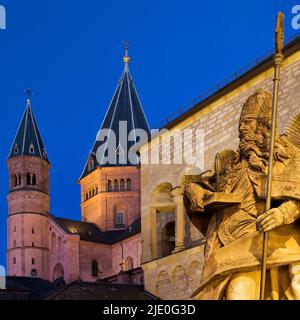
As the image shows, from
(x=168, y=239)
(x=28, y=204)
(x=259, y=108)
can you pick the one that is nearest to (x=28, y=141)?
(x=28, y=204)

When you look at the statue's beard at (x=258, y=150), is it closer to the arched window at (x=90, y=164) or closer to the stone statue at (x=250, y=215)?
the stone statue at (x=250, y=215)

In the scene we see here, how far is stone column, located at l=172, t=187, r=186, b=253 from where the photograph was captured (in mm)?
33219

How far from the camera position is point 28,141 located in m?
90.4

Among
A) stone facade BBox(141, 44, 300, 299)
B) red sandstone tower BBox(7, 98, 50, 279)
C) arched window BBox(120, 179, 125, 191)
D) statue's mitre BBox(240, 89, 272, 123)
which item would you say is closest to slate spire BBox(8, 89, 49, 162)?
red sandstone tower BBox(7, 98, 50, 279)

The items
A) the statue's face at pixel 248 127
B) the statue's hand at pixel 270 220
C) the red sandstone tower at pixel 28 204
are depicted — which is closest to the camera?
the statue's hand at pixel 270 220

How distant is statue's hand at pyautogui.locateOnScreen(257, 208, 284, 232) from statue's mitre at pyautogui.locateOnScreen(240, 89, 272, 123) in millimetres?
785

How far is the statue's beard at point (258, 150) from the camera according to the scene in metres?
5.27

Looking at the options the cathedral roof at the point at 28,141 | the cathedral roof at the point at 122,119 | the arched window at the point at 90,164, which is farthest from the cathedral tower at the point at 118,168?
the cathedral roof at the point at 28,141

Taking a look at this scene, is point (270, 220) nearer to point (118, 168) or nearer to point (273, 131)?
point (273, 131)

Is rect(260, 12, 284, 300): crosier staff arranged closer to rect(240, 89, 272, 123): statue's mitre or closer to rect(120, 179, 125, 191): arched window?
rect(240, 89, 272, 123): statue's mitre

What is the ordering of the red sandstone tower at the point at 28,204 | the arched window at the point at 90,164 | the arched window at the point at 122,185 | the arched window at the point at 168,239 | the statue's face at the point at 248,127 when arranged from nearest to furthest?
the statue's face at the point at 248,127, the arched window at the point at 168,239, the red sandstone tower at the point at 28,204, the arched window at the point at 122,185, the arched window at the point at 90,164

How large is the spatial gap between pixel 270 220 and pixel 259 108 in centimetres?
92

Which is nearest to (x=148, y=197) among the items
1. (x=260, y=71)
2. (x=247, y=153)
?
(x=260, y=71)

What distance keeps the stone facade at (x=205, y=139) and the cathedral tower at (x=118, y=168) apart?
166 feet
